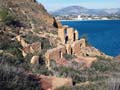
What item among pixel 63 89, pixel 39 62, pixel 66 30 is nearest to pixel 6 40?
pixel 39 62

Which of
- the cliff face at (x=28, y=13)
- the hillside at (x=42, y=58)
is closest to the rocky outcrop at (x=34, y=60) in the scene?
the hillside at (x=42, y=58)

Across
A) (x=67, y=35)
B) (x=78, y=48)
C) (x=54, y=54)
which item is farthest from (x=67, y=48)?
(x=67, y=35)

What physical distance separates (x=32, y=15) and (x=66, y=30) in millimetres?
6205

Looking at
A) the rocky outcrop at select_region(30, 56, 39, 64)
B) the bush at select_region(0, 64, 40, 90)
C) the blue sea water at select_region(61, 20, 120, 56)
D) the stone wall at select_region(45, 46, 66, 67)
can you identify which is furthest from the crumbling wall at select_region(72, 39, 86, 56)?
the blue sea water at select_region(61, 20, 120, 56)

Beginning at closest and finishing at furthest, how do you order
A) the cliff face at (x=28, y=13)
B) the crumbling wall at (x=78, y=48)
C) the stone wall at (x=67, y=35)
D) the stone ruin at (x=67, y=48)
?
the stone ruin at (x=67, y=48)
the crumbling wall at (x=78, y=48)
the stone wall at (x=67, y=35)
the cliff face at (x=28, y=13)

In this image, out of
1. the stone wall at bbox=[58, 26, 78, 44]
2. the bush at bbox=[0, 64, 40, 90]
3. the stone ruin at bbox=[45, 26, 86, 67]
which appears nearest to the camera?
the bush at bbox=[0, 64, 40, 90]

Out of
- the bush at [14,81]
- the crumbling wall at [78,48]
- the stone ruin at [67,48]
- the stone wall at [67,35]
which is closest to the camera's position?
the bush at [14,81]

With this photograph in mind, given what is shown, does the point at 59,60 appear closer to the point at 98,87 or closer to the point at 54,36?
the point at 54,36

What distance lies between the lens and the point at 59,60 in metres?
23.5

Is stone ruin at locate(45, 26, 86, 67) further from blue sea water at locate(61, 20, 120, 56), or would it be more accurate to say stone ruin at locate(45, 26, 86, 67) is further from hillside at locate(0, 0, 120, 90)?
blue sea water at locate(61, 20, 120, 56)

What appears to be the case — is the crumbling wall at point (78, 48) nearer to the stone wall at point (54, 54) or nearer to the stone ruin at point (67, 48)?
the stone ruin at point (67, 48)

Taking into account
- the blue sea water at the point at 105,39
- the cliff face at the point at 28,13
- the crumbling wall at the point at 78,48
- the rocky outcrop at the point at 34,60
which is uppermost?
the cliff face at the point at 28,13

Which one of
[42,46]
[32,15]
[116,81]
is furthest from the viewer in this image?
[32,15]

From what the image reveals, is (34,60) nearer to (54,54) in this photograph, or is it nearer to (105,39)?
(54,54)
